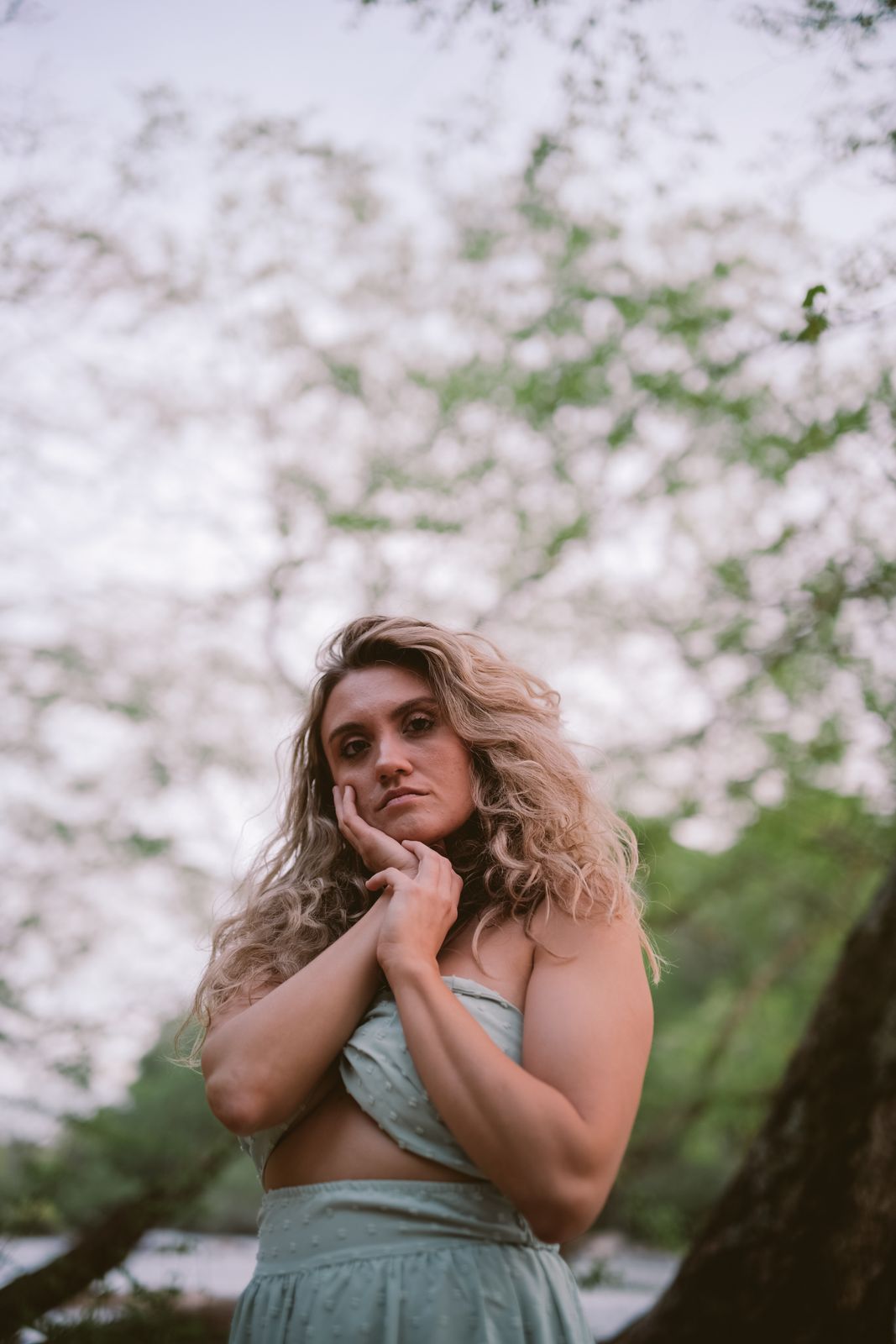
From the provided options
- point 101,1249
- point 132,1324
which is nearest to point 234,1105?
point 132,1324

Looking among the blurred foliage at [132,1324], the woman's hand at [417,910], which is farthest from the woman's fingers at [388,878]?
the blurred foliage at [132,1324]

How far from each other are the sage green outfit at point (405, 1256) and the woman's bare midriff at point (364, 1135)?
19 mm

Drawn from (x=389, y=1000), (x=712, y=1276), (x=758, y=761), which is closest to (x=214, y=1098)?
(x=389, y=1000)

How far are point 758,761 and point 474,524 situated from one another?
146 inches

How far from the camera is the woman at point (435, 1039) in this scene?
5.25ft

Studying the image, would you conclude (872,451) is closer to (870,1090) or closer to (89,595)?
(870,1090)

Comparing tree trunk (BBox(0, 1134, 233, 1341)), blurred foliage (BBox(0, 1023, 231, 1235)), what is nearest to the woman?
tree trunk (BBox(0, 1134, 233, 1341))

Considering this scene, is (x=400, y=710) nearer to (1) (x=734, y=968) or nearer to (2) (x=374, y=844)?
(2) (x=374, y=844)

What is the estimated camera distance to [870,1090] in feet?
13.4

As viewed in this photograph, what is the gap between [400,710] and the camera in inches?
91.3

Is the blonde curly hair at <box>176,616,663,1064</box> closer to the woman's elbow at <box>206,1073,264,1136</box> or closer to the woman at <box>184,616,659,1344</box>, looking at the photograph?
the woman at <box>184,616,659,1344</box>

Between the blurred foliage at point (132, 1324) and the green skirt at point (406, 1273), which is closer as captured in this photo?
the green skirt at point (406, 1273)

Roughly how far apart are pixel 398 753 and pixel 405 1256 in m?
1.00

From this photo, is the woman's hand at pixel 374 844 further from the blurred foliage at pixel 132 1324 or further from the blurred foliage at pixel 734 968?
the blurred foliage at pixel 734 968
